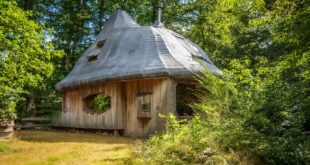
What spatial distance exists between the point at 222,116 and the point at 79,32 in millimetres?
16637

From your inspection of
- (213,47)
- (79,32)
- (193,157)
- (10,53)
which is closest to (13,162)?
(10,53)

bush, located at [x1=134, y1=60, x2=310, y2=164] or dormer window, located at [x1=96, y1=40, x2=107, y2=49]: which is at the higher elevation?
dormer window, located at [x1=96, y1=40, x2=107, y2=49]

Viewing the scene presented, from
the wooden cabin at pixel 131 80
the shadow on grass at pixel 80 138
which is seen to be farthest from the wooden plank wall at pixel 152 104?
the shadow on grass at pixel 80 138

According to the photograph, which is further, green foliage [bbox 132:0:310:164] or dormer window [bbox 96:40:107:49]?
dormer window [bbox 96:40:107:49]

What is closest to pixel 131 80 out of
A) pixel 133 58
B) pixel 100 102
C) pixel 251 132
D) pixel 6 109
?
pixel 133 58

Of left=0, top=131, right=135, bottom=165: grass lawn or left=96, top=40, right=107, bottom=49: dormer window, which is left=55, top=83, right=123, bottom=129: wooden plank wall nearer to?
left=96, top=40, right=107, bottom=49: dormer window

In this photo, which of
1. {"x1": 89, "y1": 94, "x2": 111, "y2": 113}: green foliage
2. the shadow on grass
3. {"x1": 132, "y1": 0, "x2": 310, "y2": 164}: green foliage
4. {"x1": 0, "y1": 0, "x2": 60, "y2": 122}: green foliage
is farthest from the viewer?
{"x1": 89, "y1": 94, "x2": 111, "y2": 113}: green foliage

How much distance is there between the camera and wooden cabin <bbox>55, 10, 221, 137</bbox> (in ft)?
33.6

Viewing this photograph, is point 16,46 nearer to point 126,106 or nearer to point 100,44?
point 126,106

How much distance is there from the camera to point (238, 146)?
500 centimetres

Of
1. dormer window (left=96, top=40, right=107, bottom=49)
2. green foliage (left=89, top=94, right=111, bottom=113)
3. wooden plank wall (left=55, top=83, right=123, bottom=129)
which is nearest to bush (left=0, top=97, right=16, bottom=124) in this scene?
wooden plank wall (left=55, top=83, right=123, bottom=129)

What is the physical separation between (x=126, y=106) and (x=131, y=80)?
1.10 m

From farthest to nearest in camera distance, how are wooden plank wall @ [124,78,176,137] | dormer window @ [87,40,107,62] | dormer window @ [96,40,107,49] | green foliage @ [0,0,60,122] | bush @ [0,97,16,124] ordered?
dormer window @ [96,40,107,49]
dormer window @ [87,40,107,62]
wooden plank wall @ [124,78,176,137]
bush @ [0,97,16,124]
green foliage @ [0,0,60,122]

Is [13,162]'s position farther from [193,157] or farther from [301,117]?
[301,117]
